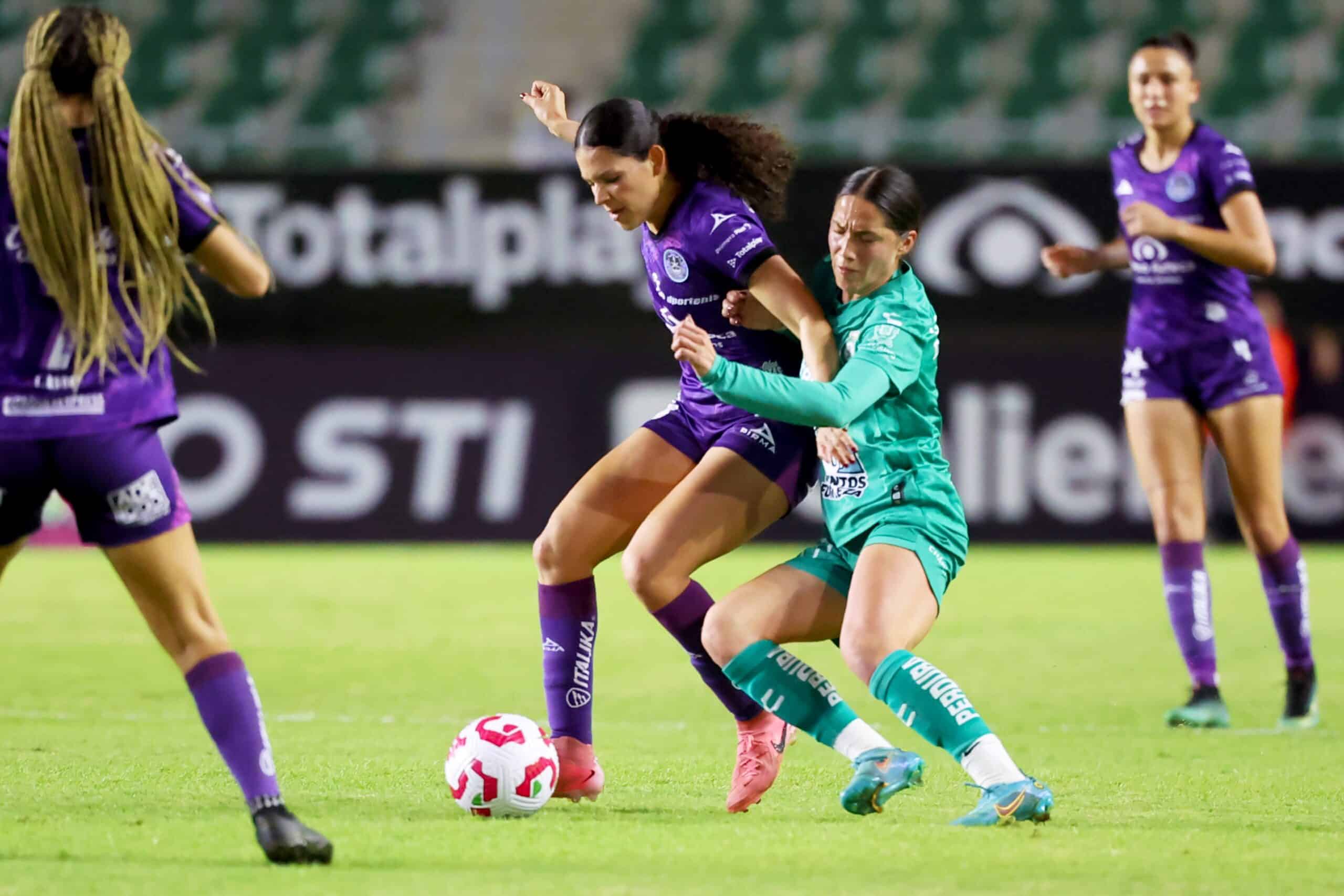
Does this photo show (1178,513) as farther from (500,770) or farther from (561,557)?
(500,770)

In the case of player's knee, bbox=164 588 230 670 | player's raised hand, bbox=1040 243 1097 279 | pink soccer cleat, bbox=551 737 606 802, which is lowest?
pink soccer cleat, bbox=551 737 606 802

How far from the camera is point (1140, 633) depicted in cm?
959

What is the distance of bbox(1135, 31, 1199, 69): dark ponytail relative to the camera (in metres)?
7.01

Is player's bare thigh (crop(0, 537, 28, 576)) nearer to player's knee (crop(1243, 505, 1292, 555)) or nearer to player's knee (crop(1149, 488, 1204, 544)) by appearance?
player's knee (crop(1149, 488, 1204, 544))

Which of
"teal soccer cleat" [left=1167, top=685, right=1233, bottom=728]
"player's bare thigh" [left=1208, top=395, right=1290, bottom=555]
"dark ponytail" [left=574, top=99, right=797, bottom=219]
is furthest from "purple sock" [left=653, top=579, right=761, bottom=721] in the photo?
"player's bare thigh" [left=1208, top=395, right=1290, bottom=555]

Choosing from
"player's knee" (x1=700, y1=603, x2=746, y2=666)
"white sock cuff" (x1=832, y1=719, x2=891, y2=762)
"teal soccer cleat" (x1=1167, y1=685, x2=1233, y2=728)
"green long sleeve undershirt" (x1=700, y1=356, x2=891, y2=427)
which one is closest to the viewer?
"green long sleeve undershirt" (x1=700, y1=356, x2=891, y2=427)

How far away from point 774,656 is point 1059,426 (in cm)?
931

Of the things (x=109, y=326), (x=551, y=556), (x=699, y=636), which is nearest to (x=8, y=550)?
(x=109, y=326)

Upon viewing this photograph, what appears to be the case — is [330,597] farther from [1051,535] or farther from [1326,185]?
[1326,185]

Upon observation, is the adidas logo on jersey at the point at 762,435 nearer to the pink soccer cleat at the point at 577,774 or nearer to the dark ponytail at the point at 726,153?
the dark ponytail at the point at 726,153

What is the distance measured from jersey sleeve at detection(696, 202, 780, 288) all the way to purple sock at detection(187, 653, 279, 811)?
183 centimetres

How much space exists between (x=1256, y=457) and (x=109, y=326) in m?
4.50

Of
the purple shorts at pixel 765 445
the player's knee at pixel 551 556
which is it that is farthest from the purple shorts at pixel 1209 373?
the player's knee at pixel 551 556

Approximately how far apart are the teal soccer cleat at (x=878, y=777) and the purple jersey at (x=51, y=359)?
1.95 metres
